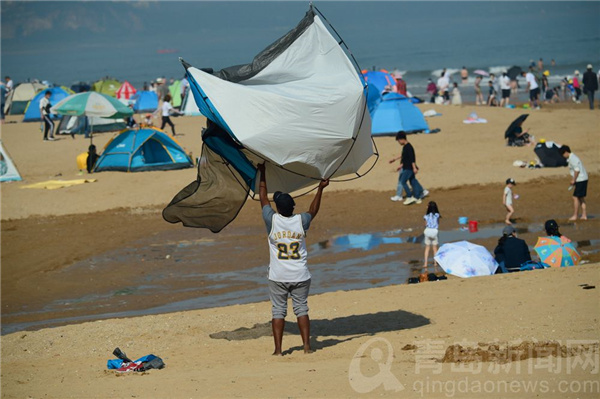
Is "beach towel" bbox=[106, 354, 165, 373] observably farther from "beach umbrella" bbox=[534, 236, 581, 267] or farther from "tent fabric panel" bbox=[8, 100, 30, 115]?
"tent fabric panel" bbox=[8, 100, 30, 115]

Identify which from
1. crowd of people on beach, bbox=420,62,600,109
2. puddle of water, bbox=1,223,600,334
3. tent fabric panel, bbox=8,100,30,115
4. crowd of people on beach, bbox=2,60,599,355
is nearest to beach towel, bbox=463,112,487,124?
crowd of people on beach, bbox=420,62,600,109

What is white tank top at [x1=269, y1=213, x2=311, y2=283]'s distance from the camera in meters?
9.25

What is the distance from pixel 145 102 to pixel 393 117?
18965 millimetres

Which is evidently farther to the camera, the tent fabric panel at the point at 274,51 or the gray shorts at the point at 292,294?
the tent fabric panel at the point at 274,51

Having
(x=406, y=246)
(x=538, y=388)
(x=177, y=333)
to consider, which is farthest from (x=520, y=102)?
(x=538, y=388)

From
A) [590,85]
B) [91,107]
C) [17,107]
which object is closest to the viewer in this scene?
[91,107]

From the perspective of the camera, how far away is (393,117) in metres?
27.7

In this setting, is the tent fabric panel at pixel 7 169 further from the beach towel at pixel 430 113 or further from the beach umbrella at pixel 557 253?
the beach umbrella at pixel 557 253

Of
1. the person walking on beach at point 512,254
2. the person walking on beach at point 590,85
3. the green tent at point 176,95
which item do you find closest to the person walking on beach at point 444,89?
the person walking on beach at point 590,85

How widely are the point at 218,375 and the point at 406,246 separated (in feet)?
27.4

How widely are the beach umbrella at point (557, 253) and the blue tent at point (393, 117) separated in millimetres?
14305

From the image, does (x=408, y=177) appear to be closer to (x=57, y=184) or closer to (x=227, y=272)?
(x=227, y=272)

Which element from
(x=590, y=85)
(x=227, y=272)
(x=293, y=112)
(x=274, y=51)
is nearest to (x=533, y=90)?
(x=590, y=85)

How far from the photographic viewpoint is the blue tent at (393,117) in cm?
2756
